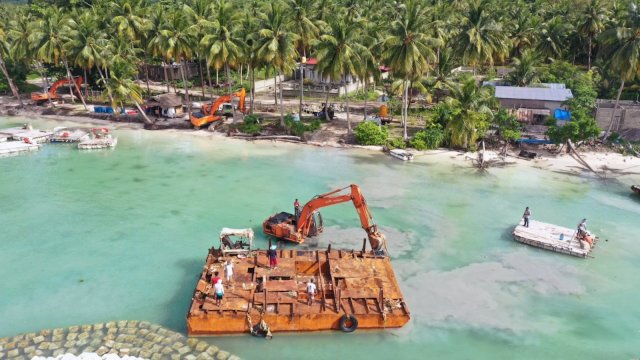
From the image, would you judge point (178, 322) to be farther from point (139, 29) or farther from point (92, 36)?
point (139, 29)

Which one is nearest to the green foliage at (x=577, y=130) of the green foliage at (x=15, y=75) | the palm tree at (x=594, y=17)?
the palm tree at (x=594, y=17)

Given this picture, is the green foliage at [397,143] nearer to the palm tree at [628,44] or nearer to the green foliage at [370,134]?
the green foliage at [370,134]

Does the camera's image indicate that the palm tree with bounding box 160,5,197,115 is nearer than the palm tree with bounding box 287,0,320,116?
Yes

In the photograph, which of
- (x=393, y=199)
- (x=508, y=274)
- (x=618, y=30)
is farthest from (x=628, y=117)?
(x=508, y=274)

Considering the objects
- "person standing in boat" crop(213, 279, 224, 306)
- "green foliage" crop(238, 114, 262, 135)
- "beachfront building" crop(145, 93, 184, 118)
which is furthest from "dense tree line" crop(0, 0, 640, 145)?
"person standing in boat" crop(213, 279, 224, 306)

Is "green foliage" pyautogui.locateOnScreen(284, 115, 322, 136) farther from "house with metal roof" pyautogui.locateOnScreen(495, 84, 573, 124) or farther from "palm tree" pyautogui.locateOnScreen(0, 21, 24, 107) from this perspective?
"palm tree" pyautogui.locateOnScreen(0, 21, 24, 107)
